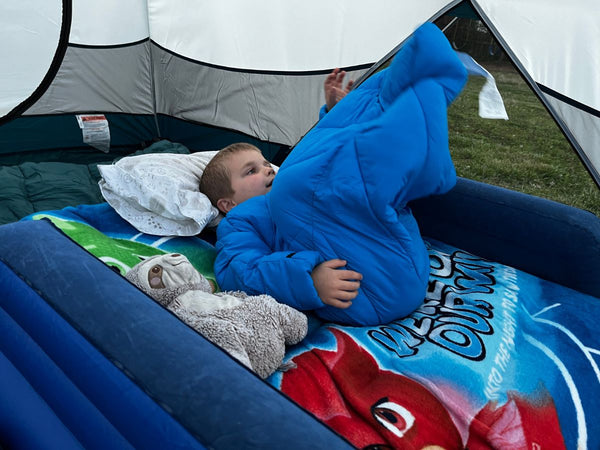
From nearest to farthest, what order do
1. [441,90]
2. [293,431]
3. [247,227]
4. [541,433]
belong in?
[293,431]
[541,433]
[441,90]
[247,227]

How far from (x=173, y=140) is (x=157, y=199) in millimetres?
1310

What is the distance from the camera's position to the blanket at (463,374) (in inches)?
38.6

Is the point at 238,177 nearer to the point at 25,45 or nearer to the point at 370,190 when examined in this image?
the point at 370,190

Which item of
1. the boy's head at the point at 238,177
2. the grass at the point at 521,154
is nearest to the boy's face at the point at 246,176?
the boy's head at the point at 238,177

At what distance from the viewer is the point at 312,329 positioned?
1.27 metres

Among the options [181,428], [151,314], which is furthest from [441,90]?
[181,428]

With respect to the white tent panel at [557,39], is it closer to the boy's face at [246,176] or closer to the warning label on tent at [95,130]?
the boy's face at [246,176]

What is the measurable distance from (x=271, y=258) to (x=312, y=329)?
0.64 ft

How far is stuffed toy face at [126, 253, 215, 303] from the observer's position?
3.72 ft

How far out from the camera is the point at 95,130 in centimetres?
262

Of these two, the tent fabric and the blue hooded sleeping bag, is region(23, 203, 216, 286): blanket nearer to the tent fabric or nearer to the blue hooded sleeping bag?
the blue hooded sleeping bag

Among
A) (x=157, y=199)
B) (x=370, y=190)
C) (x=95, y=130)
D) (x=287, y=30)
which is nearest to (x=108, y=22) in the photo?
(x=95, y=130)

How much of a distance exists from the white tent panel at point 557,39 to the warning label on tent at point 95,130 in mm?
1804

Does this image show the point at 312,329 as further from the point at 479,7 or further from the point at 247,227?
the point at 479,7
